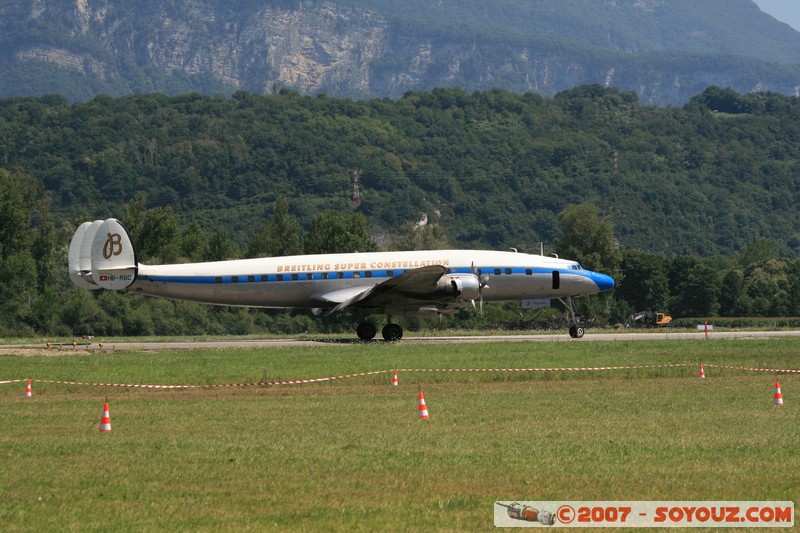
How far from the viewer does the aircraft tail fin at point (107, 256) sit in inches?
1972

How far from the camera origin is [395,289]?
159 feet

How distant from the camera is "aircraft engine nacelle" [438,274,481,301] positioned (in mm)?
48281

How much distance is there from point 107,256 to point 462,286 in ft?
47.8

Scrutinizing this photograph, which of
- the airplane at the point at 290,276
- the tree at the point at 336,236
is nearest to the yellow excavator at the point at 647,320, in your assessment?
the tree at the point at 336,236

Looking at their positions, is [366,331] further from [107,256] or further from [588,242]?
[588,242]

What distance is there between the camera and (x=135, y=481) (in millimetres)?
18766

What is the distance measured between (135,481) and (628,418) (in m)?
11.2

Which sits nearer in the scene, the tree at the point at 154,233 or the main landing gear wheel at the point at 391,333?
the main landing gear wheel at the point at 391,333

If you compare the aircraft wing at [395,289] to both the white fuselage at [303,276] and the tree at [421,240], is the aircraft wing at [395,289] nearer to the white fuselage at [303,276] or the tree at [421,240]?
the white fuselage at [303,276]

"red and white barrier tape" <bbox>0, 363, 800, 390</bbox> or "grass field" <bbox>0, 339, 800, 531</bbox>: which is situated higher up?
"red and white barrier tape" <bbox>0, 363, 800, 390</bbox>

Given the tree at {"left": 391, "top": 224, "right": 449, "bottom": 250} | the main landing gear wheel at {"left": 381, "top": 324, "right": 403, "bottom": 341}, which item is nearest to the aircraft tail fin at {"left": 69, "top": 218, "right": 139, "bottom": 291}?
the main landing gear wheel at {"left": 381, "top": 324, "right": 403, "bottom": 341}

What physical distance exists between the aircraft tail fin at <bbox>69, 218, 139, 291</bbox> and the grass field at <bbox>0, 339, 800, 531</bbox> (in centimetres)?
1230

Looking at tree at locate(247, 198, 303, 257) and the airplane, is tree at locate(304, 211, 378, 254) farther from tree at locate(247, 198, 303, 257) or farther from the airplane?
the airplane

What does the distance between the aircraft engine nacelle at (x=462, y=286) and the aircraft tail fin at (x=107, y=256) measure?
1276 cm
